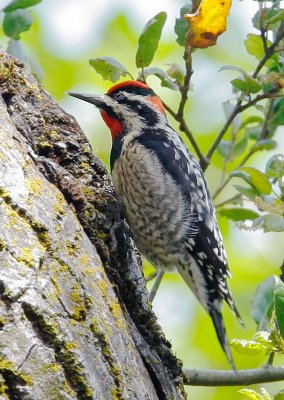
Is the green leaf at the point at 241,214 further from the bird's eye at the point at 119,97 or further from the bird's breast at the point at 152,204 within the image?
the bird's eye at the point at 119,97

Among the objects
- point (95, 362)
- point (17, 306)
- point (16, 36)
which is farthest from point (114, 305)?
point (16, 36)

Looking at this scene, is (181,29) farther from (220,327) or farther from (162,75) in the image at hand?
(220,327)

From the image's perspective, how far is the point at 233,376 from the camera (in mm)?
3570

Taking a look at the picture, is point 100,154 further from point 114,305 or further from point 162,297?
point 114,305

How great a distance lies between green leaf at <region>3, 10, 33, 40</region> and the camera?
155 inches

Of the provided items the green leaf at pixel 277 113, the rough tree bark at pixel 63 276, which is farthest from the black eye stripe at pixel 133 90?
the rough tree bark at pixel 63 276

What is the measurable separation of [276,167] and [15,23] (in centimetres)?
142

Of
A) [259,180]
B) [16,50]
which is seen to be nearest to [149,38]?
[16,50]

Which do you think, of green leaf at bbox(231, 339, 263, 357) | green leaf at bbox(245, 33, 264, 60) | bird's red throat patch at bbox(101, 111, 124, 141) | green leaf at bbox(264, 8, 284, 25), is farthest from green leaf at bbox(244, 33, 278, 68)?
green leaf at bbox(231, 339, 263, 357)

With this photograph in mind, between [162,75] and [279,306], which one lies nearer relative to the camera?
[279,306]

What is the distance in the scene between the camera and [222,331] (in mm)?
3982

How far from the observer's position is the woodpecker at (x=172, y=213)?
3.97 m

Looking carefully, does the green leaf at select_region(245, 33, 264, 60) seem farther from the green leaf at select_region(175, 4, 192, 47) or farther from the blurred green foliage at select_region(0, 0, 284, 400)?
the green leaf at select_region(175, 4, 192, 47)

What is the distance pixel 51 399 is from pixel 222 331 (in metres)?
1.95
